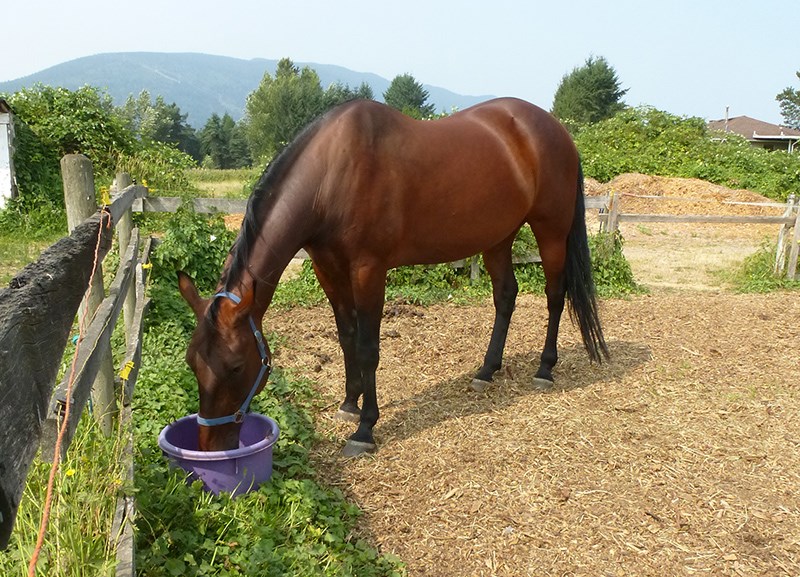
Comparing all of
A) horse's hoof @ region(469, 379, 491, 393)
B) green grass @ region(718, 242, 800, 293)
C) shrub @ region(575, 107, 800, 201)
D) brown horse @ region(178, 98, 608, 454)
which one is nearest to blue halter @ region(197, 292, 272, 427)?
brown horse @ region(178, 98, 608, 454)

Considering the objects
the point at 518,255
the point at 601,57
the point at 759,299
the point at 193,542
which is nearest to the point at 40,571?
the point at 193,542

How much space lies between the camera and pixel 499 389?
183 inches

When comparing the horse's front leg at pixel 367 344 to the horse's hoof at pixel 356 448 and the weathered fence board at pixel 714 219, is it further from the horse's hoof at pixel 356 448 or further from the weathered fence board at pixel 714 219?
the weathered fence board at pixel 714 219

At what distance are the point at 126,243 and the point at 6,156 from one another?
26.2 ft

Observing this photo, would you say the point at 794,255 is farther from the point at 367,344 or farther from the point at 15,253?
the point at 15,253

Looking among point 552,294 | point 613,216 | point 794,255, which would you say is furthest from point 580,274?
point 794,255

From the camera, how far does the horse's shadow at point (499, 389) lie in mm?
4078

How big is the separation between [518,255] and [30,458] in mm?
7332

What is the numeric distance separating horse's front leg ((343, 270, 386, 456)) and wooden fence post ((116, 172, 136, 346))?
1.38m

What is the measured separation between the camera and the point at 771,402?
435cm

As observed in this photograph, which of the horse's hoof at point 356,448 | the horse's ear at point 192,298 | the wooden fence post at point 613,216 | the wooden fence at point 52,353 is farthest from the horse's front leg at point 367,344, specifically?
the wooden fence post at point 613,216

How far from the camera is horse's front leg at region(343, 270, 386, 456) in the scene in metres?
3.55

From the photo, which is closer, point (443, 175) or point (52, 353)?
point (52, 353)

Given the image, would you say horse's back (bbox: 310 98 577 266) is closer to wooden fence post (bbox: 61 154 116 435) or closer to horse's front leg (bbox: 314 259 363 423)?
horse's front leg (bbox: 314 259 363 423)
